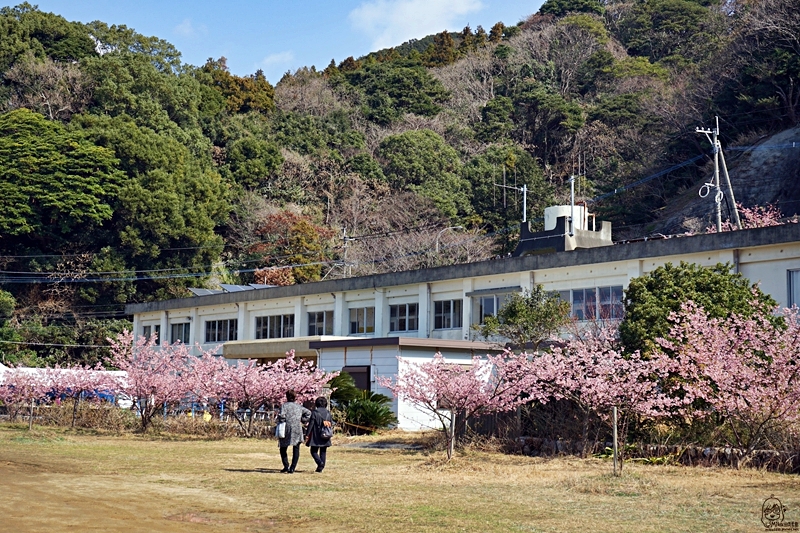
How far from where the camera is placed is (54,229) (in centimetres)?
6334

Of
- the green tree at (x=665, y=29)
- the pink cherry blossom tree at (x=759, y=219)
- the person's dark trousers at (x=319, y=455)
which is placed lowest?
the person's dark trousers at (x=319, y=455)

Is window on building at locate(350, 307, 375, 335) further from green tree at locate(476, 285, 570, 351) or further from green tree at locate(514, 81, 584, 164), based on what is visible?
green tree at locate(514, 81, 584, 164)

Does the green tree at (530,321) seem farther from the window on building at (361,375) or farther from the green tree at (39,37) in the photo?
the green tree at (39,37)

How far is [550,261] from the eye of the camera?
34.2m

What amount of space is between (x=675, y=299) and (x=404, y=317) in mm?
18535

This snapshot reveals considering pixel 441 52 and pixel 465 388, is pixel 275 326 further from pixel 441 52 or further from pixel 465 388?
pixel 441 52

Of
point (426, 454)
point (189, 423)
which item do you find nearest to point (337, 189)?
point (189, 423)

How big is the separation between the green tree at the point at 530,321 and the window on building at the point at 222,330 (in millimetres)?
21764

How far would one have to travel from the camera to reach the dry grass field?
37.3 feet

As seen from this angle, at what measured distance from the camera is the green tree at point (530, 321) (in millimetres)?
28688

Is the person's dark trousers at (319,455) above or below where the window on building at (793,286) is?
below

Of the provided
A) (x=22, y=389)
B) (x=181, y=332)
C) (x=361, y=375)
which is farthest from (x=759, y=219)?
(x=22, y=389)

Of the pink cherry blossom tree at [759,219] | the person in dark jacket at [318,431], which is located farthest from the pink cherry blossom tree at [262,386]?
the pink cherry blossom tree at [759,219]

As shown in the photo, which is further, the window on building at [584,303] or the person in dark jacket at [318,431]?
the window on building at [584,303]
